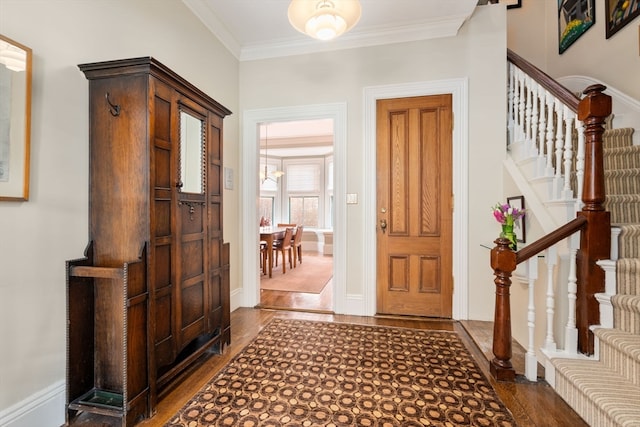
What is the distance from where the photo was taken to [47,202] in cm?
143

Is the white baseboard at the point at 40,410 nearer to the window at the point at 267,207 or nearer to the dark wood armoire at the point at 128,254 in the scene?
the dark wood armoire at the point at 128,254

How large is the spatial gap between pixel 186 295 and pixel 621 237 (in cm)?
274

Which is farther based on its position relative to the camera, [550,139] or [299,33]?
[299,33]

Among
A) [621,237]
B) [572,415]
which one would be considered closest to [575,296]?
[621,237]

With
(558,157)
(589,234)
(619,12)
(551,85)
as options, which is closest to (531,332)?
(589,234)

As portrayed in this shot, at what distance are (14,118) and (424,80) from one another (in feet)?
10.2

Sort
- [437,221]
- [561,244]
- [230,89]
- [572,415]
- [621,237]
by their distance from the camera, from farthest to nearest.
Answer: [230,89] < [437,221] < [561,244] < [621,237] < [572,415]

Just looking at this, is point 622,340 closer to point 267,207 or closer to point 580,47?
point 580,47

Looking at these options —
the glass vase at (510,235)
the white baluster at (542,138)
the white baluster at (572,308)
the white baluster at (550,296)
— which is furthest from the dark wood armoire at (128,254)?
the white baluster at (542,138)

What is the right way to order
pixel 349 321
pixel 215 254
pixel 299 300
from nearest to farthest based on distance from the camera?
pixel 215 254 → pixel 349 321 → pixel 299 300

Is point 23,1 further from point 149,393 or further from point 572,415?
point 572,415

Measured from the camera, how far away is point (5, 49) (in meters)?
1.24

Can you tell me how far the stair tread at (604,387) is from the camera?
1242 mm

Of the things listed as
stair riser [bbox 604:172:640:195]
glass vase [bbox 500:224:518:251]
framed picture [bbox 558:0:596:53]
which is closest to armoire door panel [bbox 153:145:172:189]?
glass vase [bbox 500:224:518:251]
